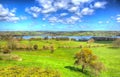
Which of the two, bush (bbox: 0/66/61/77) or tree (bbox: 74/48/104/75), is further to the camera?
tree (bbox: 74/48/104/75)

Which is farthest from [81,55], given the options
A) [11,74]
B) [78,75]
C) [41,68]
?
[11,74]

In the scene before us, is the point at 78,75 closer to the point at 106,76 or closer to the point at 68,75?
the point at 68,75

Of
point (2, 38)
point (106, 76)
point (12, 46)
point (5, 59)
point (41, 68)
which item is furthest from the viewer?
point (2, 38)

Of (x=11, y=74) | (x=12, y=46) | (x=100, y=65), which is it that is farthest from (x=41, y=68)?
(x=12, y=46)

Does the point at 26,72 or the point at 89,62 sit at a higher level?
the point at 89,62

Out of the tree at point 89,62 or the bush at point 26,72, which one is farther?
the tree at point 89,62

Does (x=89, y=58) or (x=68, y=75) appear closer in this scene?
(x=68, y=75)

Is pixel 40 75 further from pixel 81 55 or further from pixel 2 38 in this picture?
pixel 2 38

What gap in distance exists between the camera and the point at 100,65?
1652 cm

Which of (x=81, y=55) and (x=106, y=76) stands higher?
(x=81, y=55)

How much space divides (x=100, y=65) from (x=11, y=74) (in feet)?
21.9

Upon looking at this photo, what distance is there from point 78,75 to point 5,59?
204 inches

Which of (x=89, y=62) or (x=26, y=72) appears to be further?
(x=89, y=62)

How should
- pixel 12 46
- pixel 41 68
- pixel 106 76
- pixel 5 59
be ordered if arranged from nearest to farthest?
pixel 41 68, pixel 5 59, pixel 106 76, pixel 12 46
